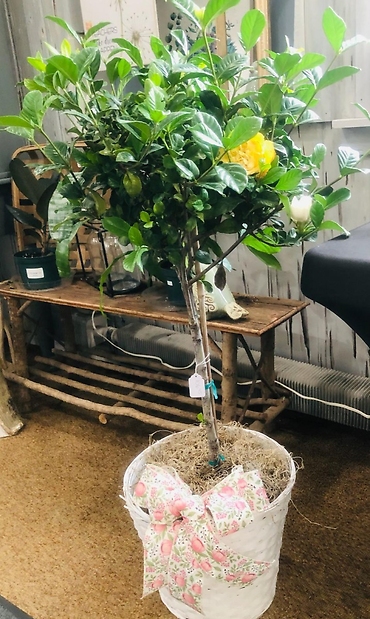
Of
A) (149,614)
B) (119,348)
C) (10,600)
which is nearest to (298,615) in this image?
(149,614)

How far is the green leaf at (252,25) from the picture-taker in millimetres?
650

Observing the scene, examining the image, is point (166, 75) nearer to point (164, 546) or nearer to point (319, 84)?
point (319, 84)

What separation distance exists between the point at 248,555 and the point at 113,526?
1.66 feet

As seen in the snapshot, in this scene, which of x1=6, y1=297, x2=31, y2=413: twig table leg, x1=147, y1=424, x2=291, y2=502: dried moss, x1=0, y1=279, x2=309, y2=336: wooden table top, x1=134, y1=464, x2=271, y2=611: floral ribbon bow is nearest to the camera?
x1=134, y1=464, x2=271, y2=611: floral ribbon bow

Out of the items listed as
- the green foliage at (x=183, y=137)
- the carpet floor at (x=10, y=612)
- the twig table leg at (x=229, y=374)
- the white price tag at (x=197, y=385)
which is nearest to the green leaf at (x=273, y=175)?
the green foliage at (x=183, y=137)

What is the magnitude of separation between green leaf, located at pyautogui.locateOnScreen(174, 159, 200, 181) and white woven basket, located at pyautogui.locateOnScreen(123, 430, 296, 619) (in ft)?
1.75

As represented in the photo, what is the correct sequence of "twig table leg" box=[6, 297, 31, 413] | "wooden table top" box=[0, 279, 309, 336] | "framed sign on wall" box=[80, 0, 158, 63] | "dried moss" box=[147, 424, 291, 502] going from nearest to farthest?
1. "dried moss" box=[147, 424, 291, 502]
2. "wooden table top" box=[0, 279, 309, 336]
3. "framed sign on wall" box=[80, 0, 158, 63]
4. "twig table leg" box=[6, 297, 31, 413]

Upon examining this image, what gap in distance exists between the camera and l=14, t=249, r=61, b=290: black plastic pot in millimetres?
1666

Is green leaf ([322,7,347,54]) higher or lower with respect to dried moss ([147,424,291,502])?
higher

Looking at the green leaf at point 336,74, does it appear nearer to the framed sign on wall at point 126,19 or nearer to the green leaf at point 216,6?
the green leaf at point 216,6

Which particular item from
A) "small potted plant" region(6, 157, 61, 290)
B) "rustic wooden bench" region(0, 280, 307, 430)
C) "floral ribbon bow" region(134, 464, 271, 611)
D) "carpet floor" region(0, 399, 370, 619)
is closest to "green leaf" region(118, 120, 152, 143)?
"floral ribbon bow" region(134, 464, 271, 611)

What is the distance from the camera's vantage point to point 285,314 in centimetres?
134

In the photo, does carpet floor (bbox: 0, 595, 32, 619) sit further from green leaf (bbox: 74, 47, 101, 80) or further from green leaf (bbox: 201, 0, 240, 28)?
green leaf (bbox: 201, 0, 240, 28)

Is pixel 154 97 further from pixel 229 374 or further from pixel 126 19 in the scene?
pixel 126 19
